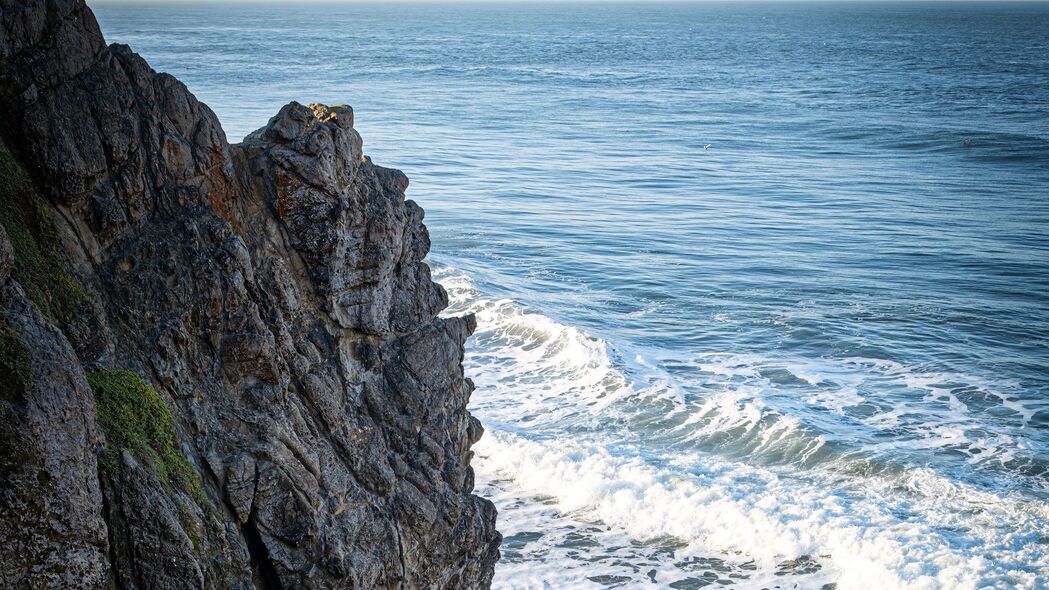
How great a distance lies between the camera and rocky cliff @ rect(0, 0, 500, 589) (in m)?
7.25

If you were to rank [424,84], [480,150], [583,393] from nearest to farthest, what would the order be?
[583,393], [480,150], [424,84]

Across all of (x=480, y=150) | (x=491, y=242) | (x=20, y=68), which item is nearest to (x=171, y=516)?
(x=20, y=68)

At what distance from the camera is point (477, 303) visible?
30.4 metres

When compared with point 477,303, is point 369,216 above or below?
above

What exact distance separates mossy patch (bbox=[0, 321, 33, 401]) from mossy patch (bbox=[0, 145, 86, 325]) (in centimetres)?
141

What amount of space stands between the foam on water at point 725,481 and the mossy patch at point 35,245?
10.6 meters

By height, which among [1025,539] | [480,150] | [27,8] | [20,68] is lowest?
[1025,539]

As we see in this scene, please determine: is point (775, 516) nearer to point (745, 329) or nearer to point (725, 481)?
point (725, 481)

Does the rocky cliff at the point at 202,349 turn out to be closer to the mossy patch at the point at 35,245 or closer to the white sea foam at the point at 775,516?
Result: the mossy patch at the point at 35,245

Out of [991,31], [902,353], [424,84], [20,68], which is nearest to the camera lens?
[20,68]

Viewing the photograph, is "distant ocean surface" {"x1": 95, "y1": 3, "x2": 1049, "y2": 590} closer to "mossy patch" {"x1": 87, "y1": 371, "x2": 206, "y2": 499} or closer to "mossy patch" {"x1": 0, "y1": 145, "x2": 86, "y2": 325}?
"mossy patch" {"x1": 87, "y1": 371, "x2": 206, "y2": 499}

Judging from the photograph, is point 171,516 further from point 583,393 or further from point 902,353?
point 902,353

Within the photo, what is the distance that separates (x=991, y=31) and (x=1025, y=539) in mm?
181709

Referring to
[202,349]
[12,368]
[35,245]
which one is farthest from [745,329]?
[12,368]
